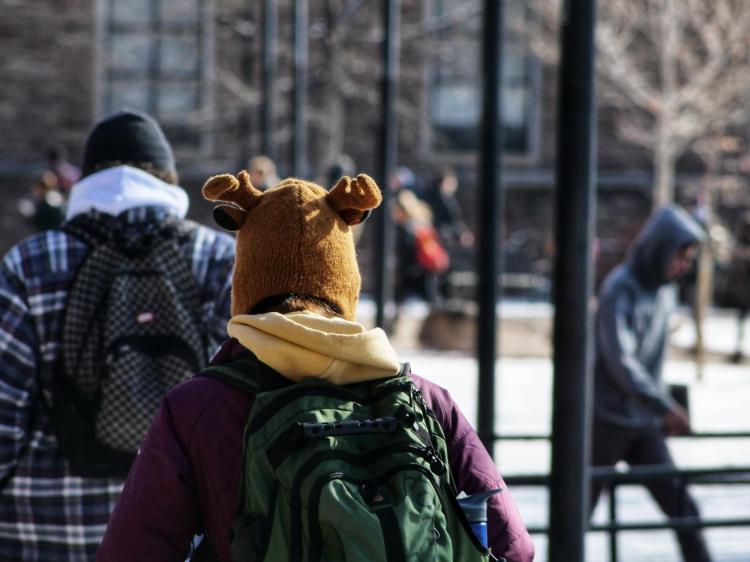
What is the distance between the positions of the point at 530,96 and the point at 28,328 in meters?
24.9

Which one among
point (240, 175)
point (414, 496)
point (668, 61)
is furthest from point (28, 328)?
point (668, 61)

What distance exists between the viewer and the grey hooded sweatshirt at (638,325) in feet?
20.7

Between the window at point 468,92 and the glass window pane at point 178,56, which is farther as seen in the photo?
the glass window pane at point 178,56

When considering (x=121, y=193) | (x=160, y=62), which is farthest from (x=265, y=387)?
(x=160, y=62)

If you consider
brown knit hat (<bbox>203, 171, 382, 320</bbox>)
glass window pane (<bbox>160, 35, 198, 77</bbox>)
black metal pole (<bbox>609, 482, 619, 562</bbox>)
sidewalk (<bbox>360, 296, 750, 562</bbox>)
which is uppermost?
glass window pane (<bbox>160, 35, 198, 77</bbox>)

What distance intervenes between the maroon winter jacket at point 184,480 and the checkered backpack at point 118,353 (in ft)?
3.38

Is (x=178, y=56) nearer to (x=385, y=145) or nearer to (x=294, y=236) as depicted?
(x=385, y=145)

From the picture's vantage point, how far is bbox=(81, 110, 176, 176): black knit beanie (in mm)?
3750

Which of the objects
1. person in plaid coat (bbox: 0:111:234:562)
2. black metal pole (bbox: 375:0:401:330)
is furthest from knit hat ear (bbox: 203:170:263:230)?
black metal pole (bbox: 375:0:401:330)

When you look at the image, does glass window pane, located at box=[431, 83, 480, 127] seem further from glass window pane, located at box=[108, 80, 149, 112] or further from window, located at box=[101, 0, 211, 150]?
glass window pane, located at box=[108, 80, 149, 112]

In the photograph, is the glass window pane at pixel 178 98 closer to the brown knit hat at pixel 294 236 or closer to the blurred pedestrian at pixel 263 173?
the blurred pedestrian at pixel 263 173

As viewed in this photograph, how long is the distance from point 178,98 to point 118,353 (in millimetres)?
24957

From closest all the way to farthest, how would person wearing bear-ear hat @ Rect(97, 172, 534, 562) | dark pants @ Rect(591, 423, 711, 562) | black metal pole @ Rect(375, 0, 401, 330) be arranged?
person wearing bear-ear hat @ Rect(97, 172, 534, 562) → dark pants @ Rect(591, 423, 711, 562) → black metal pole @ Rect(375, 0, 401, 330)

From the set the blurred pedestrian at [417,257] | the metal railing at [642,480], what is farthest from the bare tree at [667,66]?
the metal railing at [642,480]
